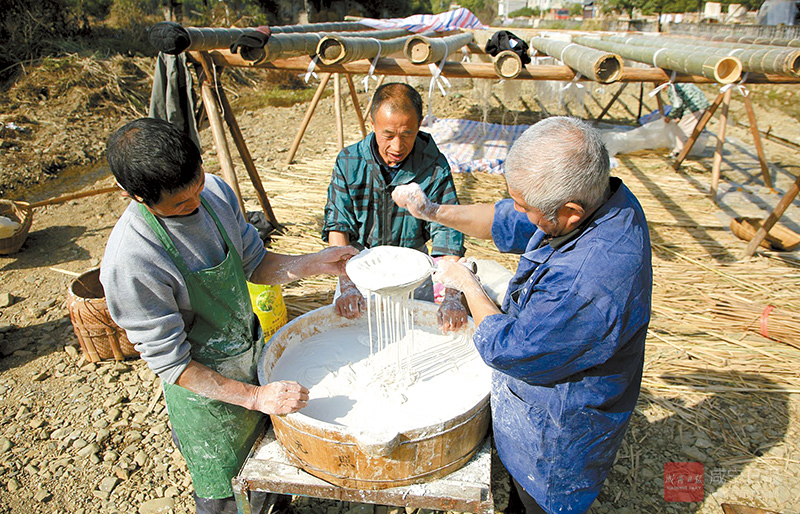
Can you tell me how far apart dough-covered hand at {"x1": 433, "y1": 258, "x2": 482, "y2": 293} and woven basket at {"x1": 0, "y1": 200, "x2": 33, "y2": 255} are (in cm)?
503

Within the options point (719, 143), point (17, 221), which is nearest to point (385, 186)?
point (17, 221)

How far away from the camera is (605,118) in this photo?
10359mm

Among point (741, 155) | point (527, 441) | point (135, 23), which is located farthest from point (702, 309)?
point (135, 23)

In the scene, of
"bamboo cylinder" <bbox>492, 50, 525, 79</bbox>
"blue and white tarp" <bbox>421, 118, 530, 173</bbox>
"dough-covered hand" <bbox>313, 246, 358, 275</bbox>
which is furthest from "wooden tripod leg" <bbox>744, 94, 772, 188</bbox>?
"dough-covered hand" <bbox>313, 246, 358, 275</bbox>

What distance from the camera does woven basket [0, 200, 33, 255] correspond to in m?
4.84

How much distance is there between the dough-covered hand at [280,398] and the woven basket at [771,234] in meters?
5.54

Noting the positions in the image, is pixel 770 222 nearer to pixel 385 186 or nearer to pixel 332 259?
pixel 385 186

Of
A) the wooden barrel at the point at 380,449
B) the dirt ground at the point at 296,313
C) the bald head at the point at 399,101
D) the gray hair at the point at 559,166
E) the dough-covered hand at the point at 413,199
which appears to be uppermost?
the bald head at the point at 399,101

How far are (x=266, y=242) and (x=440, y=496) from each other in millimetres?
3941

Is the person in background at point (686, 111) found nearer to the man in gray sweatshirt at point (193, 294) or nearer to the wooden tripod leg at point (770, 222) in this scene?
the wooden tripod leg at point (770, 222)

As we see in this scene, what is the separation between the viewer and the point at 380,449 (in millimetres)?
1562

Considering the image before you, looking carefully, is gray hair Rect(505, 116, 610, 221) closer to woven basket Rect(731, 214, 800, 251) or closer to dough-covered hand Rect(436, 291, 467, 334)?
dough-covered hand Rect(436, 291, 467, 334)

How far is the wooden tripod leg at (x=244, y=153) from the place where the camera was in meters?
4.64

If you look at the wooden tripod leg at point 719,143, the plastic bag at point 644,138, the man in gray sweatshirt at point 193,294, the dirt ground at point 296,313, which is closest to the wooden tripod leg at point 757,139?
the wooden tripod leg at point 719,143
